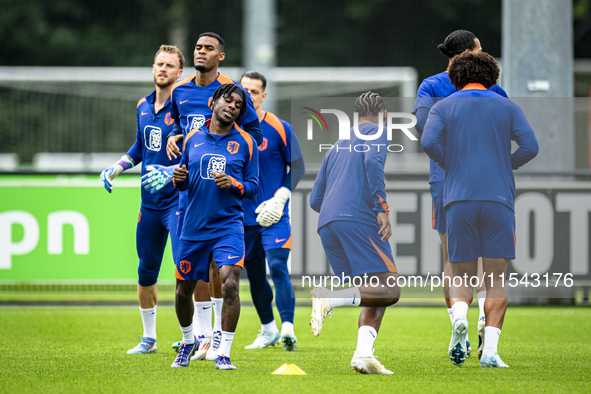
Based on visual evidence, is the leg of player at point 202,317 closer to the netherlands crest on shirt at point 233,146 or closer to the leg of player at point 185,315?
the leg of player at point 185,315

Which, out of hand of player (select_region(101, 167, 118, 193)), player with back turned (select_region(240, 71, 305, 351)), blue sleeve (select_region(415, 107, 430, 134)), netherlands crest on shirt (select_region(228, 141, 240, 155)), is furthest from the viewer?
player with back turned (select_region(240, 71, 305, 351))

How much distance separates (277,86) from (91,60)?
907 cm

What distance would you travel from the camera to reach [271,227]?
6723mm

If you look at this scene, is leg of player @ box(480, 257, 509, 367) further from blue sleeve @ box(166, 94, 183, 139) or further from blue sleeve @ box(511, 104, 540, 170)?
blue sleeve @ box(166, 94, 183, 139)

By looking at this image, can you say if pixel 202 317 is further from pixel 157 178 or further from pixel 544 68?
pixel 544 68

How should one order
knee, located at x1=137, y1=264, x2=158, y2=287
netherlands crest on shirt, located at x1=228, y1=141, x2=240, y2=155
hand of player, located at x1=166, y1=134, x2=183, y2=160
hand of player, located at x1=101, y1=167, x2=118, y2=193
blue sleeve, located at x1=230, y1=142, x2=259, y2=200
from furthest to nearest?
knee, located at x1=137, y1=264, x2=158, y2=287
hand of player, located at x1=101, y1=167, x2=118, y2=193
hand of player, located at x1=166, y1=134, x2=183, y2=160
netherlands crest on shirt, located at x1=228, y1=141, x2=240, y2=155
blue sleeve, located at x1=230, y1=142, x2=259, y2=200

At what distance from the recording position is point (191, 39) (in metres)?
27.9

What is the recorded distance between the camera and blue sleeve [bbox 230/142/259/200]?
532 cm

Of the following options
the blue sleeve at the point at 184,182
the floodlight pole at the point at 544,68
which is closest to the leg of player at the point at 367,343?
the blue sleeve at the point at 184,182

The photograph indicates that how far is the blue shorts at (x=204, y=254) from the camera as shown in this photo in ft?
17.4

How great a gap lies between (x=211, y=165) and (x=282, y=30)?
22.3 metres

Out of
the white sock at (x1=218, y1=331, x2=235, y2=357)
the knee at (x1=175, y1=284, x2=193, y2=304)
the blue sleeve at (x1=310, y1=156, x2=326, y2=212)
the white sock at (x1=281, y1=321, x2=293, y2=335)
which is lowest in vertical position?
the white sock at (x1=281, y1=321, x2=293, y2=335)

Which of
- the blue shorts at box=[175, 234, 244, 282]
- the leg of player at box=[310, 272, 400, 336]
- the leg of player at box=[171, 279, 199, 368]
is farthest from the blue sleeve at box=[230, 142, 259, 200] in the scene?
the leg of player at box=[310, 272, 400, 336]

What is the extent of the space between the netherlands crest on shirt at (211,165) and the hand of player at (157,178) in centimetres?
71
